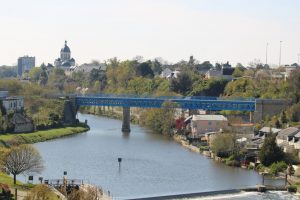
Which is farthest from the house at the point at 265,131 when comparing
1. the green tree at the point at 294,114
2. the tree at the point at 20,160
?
the tree at the point at 20,160

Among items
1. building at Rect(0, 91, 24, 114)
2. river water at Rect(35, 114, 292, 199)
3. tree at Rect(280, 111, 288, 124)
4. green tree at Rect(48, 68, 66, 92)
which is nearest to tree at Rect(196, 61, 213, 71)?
green tree at Rect(48, 68, 66, 92)

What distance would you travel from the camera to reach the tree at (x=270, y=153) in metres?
40.1

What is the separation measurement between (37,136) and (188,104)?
15.2 metres

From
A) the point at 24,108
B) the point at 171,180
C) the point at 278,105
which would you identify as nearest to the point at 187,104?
the point at 278,105

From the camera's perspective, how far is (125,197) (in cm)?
3167

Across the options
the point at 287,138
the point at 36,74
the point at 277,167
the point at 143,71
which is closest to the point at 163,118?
the point at 287,138

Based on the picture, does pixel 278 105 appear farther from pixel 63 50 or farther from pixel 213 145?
pixel 63 50

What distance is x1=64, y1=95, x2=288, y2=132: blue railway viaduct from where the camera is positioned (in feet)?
193

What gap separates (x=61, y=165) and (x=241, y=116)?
27152mm

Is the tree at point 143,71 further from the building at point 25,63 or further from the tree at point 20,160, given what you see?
the building at point 25,63

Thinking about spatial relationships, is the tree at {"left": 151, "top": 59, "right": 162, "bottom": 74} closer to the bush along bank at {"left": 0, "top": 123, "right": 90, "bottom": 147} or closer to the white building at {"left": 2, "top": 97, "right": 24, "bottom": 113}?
the bush along bank at {"left": 0, "top": 123, "right": 90, "bottom": 147}

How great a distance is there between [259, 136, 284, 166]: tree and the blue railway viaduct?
59.5 feet

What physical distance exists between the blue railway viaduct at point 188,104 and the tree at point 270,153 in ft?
59.5

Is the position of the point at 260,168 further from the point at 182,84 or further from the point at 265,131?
the point at 182,84
